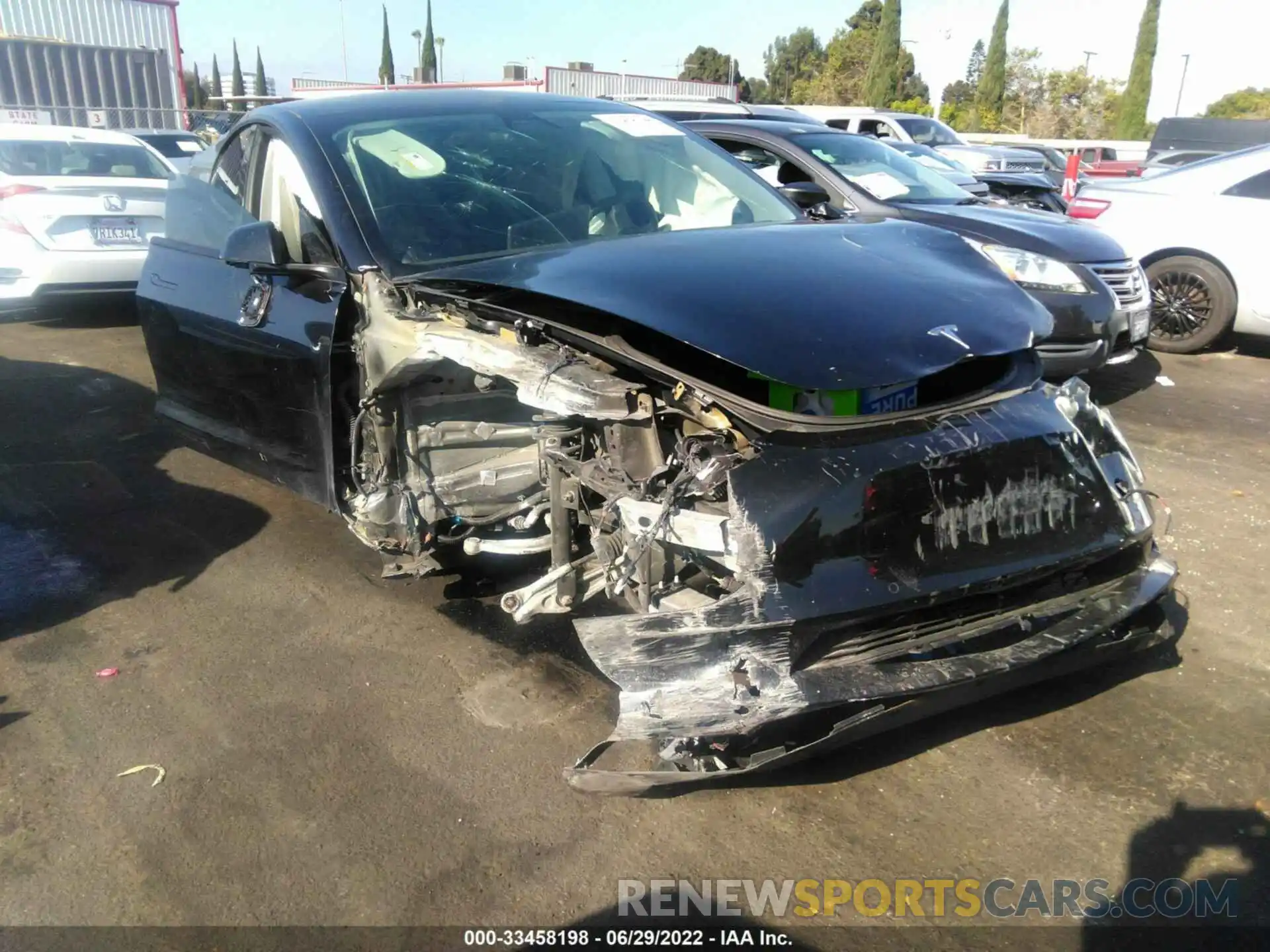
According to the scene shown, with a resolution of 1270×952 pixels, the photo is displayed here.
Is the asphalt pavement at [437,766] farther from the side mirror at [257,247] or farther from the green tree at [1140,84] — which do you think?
the green tree at [1140,84]

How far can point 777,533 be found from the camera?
2342 millimetres

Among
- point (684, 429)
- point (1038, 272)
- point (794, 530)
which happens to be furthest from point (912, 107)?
point (794, 530)

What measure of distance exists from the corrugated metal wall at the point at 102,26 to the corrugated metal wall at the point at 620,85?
59 centimetres

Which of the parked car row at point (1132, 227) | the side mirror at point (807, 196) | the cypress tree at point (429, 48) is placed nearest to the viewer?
the side mirror at point (807, 196)

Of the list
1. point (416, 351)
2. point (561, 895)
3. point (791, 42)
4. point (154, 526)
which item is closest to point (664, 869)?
point (561, 895)

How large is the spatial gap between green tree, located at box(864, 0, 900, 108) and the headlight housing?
38.4m

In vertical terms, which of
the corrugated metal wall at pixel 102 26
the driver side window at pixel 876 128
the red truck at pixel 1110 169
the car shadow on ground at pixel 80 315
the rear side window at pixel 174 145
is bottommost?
the car shadow on ground at pixel 80 315

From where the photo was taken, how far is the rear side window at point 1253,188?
24.0 ft

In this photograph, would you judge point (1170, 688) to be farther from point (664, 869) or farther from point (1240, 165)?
point (1240, 165)

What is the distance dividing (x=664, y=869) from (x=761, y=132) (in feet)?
19.2

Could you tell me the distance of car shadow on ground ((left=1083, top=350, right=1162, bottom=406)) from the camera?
6.54 m

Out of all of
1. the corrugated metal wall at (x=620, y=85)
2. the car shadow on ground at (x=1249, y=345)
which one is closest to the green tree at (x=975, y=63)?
the corrugated metal wall at (x=620, y=85)

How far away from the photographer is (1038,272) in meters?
5.92

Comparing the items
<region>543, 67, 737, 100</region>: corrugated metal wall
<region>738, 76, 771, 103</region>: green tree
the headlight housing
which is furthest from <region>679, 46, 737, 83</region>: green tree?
the headlight housing
